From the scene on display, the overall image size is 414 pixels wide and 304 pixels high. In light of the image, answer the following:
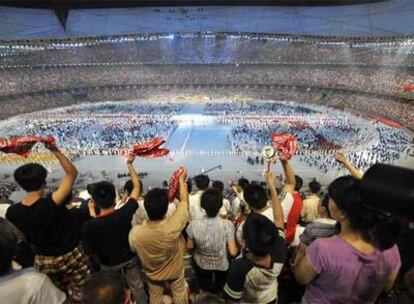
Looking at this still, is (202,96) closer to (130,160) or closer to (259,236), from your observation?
(130,160)

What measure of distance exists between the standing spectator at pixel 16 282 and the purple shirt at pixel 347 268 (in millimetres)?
1577

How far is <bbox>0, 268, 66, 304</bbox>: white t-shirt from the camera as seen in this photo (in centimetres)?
204

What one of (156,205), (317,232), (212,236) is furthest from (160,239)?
(317,232)

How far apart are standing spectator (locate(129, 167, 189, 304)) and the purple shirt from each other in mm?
1078

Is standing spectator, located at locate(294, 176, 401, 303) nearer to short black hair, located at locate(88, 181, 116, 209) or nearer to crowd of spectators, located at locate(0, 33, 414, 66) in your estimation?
short black hair, located at locate(88, 181, 116, 209)

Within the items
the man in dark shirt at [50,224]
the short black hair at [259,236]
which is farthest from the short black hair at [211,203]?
the man in dark shirt at [50,224]

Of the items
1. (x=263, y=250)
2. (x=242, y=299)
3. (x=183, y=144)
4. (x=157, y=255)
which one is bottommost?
(x=183, y=144)

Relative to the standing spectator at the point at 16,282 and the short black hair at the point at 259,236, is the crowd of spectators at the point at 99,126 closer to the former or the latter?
the standing spectator at the point at 16,282

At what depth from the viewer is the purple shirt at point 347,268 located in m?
2.09

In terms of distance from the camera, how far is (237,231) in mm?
3291

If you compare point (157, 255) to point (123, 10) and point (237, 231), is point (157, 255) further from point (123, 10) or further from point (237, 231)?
point (123, 10)

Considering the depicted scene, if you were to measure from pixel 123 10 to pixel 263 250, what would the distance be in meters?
42.4

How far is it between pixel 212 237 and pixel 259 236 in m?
0.96

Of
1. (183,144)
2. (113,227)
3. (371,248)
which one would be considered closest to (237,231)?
(113,227)
